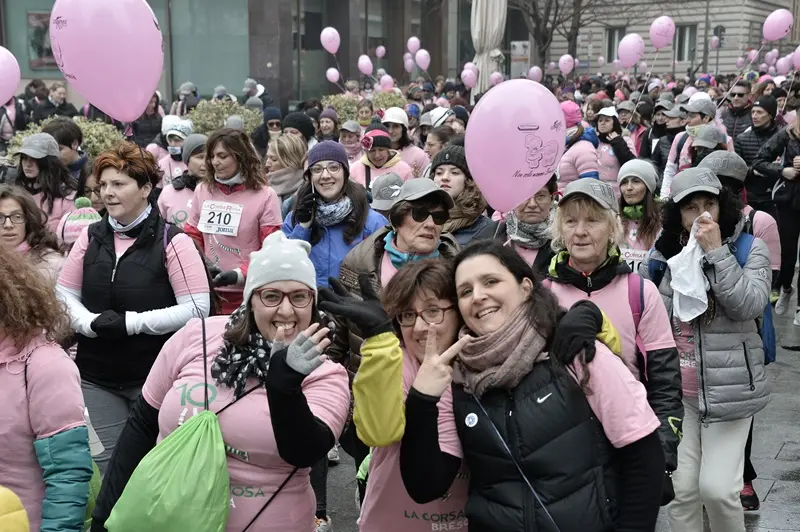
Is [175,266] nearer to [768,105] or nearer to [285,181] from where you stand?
[285,181]

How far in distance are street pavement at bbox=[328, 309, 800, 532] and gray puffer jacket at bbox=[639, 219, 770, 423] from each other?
1.23m

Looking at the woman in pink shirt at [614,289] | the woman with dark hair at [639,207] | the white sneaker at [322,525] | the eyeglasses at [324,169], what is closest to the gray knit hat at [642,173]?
the woman with dark hair at [639,207]

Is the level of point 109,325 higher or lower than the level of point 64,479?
higher

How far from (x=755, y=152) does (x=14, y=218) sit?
8.79 m

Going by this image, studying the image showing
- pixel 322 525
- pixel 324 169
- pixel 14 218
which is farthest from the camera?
pixel 324 169

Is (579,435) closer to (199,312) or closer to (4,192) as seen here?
(199,312)

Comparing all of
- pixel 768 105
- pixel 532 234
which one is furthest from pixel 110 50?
pixel 768 105

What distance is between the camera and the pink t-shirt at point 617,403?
3.00 meters

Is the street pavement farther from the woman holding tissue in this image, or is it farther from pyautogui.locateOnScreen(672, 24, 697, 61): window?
pyautogui.locateOnScreen(672, 24, 697, 61): window

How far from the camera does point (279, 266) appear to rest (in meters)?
3.21

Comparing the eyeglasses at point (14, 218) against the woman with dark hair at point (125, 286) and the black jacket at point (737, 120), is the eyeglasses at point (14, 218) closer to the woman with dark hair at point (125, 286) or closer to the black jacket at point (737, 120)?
the woman with dark hair at point (125, 286)

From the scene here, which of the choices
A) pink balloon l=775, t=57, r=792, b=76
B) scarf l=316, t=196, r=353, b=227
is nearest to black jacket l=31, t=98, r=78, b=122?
scarf l=316, t=196, r=353, b=227

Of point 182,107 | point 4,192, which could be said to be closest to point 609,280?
point 4,192

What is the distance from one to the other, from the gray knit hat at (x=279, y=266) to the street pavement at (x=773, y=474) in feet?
9.22
